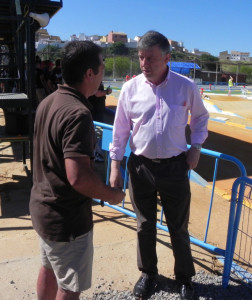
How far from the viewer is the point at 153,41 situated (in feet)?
8.11

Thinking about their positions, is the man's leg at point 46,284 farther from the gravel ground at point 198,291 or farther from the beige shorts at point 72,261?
the gravel ground at point 198,291

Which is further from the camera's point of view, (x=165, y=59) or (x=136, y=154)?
(x=136, y=154)

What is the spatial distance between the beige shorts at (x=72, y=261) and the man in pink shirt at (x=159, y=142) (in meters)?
0.74

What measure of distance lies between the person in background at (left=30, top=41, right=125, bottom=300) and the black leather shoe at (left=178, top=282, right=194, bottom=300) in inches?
45.8

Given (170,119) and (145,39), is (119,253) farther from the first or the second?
(145,39)

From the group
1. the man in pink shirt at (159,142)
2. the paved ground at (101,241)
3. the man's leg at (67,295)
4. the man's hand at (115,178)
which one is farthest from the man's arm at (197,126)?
the man's leg at (67,295)

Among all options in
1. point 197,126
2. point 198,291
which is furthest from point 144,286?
point 197,126

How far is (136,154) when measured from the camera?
8.97 ft

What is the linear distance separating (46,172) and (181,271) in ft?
5.14

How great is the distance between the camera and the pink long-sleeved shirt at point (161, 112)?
2.57 metres

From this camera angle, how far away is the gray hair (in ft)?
8.11

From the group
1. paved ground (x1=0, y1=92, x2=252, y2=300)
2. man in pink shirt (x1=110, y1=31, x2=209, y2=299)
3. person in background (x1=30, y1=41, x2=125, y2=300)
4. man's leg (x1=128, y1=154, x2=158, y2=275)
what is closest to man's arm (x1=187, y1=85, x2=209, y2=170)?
man in pink shirt (x1=110, y1=31, x2=209, y2=299)

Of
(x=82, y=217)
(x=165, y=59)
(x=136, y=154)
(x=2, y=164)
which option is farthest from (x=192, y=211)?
(x=2, y=164)

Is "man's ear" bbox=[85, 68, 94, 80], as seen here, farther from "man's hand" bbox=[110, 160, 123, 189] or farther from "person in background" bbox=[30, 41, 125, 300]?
"man's hand" bbox=[110, 160, 123, 189]
